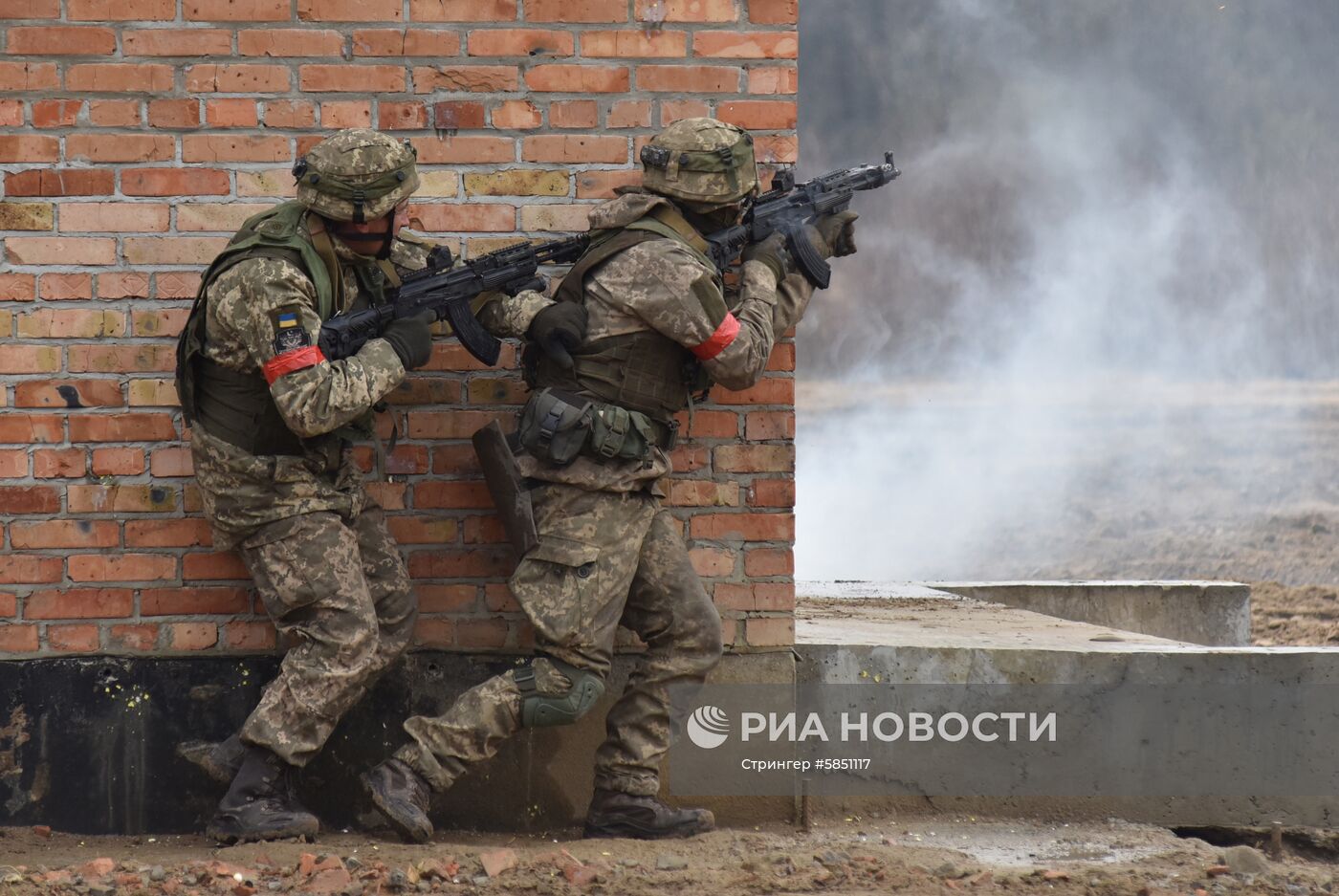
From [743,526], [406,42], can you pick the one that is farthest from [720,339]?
[406,42]

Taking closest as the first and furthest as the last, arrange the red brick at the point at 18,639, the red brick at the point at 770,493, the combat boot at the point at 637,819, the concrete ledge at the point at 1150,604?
1. the combat boot at the point at 637,819
2. the red brick at the point at 18,639
3. the red brick at the point at 770,493
4. the concrete ledge at the point at 1150,604

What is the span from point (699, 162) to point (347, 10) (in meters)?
1.13

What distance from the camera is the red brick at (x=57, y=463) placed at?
423 cm

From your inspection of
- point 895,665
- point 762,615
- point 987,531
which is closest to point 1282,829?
point 895,665

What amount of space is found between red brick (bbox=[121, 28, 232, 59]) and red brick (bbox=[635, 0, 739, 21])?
3.75ft

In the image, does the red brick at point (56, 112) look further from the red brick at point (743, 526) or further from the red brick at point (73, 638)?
the red brick at point (743, 526)

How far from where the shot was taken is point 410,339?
387 centimetres

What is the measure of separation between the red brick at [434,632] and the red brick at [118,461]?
92cm

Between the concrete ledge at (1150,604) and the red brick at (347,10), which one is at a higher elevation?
the red brick at (347,10)

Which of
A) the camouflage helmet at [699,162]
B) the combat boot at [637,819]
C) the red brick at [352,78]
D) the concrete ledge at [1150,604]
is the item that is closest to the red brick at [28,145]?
the red brick at [352,78]

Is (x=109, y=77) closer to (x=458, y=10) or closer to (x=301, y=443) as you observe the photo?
(x=458, y=10)

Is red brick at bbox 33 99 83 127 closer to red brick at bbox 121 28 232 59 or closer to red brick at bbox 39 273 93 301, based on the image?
red brick at bbox 121 28 232 59

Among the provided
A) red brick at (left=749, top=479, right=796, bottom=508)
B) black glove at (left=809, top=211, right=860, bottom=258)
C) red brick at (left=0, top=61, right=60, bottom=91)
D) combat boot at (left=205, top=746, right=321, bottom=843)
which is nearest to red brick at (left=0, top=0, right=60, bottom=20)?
red brick at (left=0, top=61, right=60, bottom=91)

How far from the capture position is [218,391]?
3.89 m
